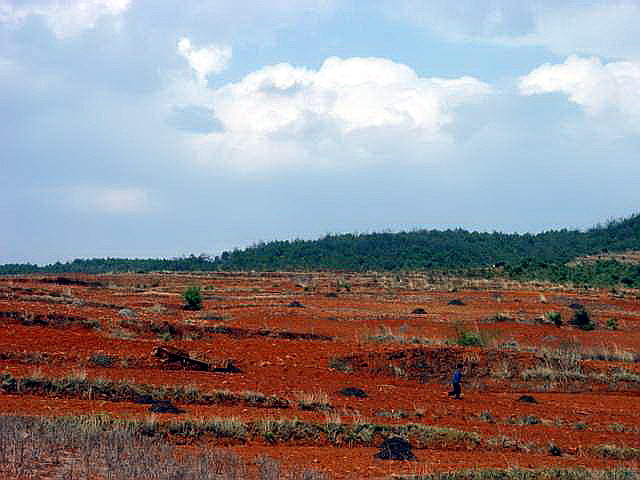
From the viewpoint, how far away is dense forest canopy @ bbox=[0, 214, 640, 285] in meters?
107

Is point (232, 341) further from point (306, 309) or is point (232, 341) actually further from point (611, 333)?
point (611, 333)

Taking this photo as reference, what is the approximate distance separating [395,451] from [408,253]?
333 feet

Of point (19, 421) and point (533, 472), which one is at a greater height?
point (19, 421)

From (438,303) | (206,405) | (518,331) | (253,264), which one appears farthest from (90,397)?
(253,264)

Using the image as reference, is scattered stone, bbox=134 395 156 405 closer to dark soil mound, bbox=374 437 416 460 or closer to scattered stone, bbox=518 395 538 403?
dark soil mound, bbox=374 437 416 460

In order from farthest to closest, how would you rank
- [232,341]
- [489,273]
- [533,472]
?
[489,273] < [232,341] < [533,472]

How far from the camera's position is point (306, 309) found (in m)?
47.6

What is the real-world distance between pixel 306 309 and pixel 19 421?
33334 mm

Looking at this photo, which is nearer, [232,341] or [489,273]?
[232,341]

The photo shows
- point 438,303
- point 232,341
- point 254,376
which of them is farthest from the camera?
point 438,303

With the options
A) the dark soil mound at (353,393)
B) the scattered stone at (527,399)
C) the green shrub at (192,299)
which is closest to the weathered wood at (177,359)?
the dark soil mound at (353,393)

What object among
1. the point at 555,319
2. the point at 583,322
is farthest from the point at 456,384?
the point at 583,322

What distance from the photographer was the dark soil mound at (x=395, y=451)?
52.9ft

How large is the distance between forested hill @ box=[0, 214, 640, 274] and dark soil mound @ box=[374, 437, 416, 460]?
80855 millimetres
